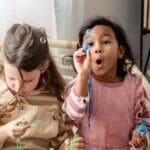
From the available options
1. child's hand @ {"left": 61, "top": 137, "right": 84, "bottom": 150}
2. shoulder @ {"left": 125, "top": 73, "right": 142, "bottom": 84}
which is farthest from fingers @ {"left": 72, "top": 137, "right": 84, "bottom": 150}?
shoulder @ {"left": 125, "top": 73, "right": 142, "bottom": 84}

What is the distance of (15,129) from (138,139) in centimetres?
40

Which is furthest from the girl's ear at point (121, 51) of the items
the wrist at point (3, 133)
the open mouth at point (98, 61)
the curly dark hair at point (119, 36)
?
the wrist at point (3, 133)

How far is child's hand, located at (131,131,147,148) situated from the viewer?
1.17 m

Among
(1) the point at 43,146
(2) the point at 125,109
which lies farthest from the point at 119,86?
(1) the point at 43,146

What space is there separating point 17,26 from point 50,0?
2.47ft

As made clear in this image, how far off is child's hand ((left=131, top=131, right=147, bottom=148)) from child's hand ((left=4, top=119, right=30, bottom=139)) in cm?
36

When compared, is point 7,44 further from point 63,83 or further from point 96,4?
point 96,4

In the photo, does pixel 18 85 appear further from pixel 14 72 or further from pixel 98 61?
pixel 98 61

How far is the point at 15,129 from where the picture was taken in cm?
101

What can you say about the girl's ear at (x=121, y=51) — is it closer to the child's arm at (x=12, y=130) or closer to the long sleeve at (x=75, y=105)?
the long sleeve at (x=75, y=105)

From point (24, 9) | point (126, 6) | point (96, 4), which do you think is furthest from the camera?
point (126, 6)

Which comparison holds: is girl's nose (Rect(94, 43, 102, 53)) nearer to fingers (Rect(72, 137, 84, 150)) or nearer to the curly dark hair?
the curly dark hair

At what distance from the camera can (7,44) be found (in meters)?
1.05

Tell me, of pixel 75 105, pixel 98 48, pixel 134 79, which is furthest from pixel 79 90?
pixel 134 79
